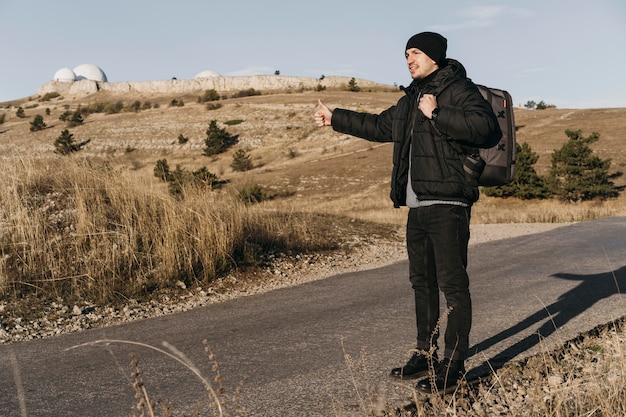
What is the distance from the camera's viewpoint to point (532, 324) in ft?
18.6

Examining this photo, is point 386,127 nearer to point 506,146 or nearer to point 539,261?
point 506,146

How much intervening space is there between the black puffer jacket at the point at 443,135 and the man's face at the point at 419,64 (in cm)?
4

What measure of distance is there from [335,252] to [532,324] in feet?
17.7

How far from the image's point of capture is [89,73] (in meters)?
114

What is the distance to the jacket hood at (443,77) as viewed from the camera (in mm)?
3818

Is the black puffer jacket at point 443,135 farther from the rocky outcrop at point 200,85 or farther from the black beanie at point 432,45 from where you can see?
the rocky outcrop at point 200,85

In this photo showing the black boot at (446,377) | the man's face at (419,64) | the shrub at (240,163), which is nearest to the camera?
the black boot at (446,377)

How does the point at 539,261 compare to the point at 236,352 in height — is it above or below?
below

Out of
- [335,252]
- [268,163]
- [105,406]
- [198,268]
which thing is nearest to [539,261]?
[335,252]

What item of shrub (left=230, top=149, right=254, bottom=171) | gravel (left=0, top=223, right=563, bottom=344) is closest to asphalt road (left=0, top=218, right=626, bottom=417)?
gravel (left=0, top=223, right=563, bottom=344)

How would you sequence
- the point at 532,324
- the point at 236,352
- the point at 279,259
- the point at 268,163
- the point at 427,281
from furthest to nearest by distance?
1. the point at 268,163
2. the point at 279,259
3. the point at 532,324
4. the point at 236,352
5. the point at 427,281

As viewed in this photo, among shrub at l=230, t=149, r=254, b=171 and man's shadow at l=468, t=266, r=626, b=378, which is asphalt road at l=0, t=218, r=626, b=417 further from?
shrub at l=230, t=149, r=254, b=171

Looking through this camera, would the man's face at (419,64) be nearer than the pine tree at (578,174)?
Yes

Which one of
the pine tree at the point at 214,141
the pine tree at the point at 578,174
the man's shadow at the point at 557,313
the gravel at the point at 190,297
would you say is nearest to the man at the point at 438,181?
the man's shadow at the point at 557,313
